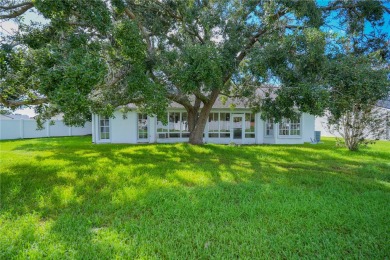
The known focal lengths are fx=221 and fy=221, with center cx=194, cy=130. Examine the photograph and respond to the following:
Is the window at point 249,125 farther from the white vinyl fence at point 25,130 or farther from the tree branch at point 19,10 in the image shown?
the white vinyl fence at point 25,130

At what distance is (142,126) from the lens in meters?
16.5

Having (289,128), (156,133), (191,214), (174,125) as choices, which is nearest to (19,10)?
(191,214)

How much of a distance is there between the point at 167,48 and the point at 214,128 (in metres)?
7.71

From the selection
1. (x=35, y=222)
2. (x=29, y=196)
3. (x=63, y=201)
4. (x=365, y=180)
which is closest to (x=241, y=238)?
(x=35, y=222)

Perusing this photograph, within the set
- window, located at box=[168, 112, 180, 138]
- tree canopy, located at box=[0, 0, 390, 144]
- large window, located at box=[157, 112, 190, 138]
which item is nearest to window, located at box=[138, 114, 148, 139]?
large window, located at box=[157, 112, 190, 138]

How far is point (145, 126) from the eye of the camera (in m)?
16.5

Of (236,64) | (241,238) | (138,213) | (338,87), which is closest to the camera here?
(241,238)

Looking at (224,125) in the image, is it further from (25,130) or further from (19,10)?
(25,130)

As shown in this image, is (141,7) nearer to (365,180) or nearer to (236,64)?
(236,64)

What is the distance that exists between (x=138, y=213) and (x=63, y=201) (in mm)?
1725

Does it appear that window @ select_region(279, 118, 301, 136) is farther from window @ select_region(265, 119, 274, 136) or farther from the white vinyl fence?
the white vinyl fence

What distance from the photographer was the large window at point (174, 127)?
16578 millimetres

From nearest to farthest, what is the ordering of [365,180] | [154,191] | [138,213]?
[138,213]
[154,191]
[365,180]

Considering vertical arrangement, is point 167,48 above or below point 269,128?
above
